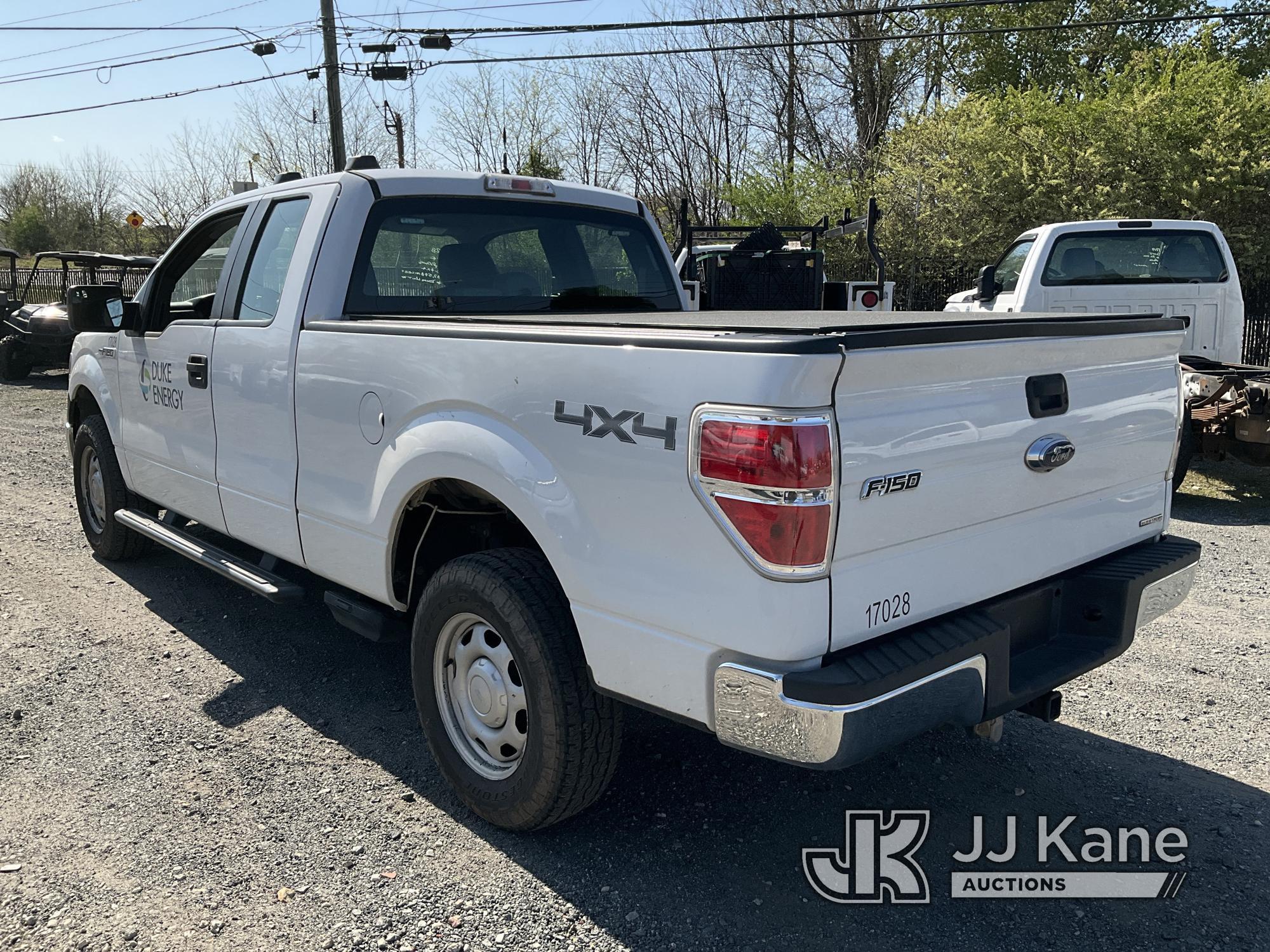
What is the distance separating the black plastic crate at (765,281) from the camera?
448 inches

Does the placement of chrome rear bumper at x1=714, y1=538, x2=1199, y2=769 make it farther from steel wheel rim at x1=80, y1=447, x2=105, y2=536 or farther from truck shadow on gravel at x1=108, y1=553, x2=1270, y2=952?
steel wheel rim at x1=80, y1=447, x2=105, y2=536

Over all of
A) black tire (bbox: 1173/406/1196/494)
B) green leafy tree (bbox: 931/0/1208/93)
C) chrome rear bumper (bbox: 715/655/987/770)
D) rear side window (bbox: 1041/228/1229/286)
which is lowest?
black tire (bbox: 1173/406/1196/494)

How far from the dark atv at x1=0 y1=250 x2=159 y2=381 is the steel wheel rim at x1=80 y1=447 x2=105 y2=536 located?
33.3 feet

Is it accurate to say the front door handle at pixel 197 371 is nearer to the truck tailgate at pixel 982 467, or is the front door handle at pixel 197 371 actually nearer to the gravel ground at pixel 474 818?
the gravel ground at pixel 474 818

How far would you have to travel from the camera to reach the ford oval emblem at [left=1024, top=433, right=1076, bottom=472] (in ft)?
9.29

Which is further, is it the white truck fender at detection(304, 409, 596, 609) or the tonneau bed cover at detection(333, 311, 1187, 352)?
the white truck fender at detection(304, 409, 596, 609)

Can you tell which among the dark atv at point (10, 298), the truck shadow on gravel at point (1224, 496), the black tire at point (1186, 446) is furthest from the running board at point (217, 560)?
the dark atv at point (10, 298)

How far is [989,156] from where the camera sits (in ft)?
57.9

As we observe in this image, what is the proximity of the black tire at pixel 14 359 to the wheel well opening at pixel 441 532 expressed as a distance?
51.8 feet

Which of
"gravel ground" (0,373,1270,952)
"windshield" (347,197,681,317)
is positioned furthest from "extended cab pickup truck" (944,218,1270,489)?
"windshield" (347,197,681,317)

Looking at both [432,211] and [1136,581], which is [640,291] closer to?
[432,211]

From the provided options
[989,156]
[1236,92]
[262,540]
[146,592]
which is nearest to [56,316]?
[146,592]

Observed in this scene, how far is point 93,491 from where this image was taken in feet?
20.4

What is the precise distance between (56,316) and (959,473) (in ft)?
55.4
